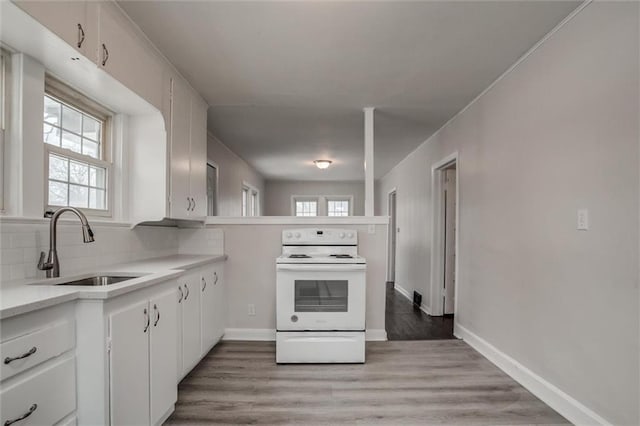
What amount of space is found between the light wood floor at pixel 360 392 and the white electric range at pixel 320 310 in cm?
11

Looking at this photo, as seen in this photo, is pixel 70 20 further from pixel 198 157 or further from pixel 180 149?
pixel 198 157

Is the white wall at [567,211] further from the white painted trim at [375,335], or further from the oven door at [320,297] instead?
the oven door at [320,297]

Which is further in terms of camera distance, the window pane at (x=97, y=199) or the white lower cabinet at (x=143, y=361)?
the window pane at (x=97, y=199)

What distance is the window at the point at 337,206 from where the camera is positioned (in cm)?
880

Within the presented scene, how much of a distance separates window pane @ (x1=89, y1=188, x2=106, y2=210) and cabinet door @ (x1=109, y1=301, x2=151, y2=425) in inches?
38.3

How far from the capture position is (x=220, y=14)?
1.84 metres

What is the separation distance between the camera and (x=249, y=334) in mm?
3121

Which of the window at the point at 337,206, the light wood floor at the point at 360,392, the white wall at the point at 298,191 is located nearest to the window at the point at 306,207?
the white wall at the point at 298,191

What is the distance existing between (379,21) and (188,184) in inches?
75.9

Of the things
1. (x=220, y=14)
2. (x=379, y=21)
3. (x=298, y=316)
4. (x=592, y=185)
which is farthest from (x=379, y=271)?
(x=220, y=14)

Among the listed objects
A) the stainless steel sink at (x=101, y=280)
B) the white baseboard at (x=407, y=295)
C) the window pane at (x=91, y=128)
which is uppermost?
the window pane at (x=91, y=128)

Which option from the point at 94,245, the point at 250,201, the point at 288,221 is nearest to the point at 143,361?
the point at 94,245

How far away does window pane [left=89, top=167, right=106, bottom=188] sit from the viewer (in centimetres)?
207

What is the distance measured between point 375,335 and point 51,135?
→ 2954 millimetres
